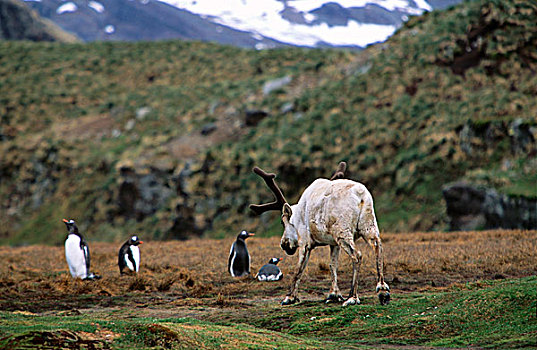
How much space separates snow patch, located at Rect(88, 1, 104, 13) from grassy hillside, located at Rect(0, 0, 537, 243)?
2309 inches

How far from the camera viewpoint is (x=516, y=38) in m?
39.6

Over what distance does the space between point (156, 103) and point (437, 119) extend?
101ft

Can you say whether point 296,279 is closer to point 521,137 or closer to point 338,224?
point 338,224

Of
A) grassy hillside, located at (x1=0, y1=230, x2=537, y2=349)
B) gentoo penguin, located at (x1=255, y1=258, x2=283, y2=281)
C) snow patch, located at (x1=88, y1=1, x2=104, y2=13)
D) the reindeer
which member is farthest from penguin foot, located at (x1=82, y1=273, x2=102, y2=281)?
snow patch, located at (x1=88, y1=1, x2=104, y2=13)

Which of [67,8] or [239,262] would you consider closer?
[239,262]

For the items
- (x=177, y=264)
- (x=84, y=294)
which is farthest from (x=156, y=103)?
(x=84, y=294)

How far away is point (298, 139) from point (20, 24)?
70.2 meters

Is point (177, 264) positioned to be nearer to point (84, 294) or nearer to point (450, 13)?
point (84, 294)

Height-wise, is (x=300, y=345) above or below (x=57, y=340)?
below

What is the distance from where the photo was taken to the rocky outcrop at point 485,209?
2423 cm

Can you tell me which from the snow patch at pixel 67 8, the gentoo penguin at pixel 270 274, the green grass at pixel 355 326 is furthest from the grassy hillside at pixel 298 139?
the snow patch at pixel 67 8

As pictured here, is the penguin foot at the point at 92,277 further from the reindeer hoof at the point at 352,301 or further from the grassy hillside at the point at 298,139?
the grassy hillside at the point at 298,139

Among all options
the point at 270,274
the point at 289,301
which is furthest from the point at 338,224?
the point at 270,274

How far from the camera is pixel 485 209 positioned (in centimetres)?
2655
